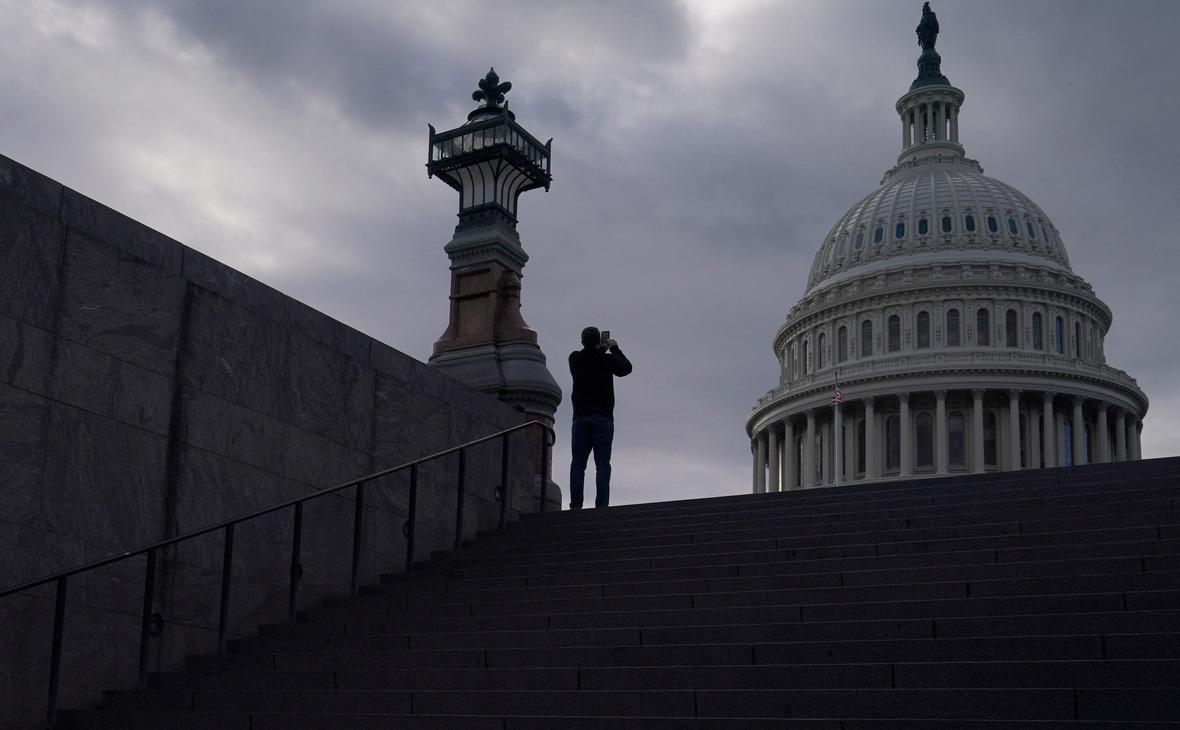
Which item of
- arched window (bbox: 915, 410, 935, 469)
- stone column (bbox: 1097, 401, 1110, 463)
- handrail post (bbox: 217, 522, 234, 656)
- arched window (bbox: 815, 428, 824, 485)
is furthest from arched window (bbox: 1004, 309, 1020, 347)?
handrail post (bbox: 217, 522, 234, 656)

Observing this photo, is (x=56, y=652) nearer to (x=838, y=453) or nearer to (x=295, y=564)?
(x=295, y=564)

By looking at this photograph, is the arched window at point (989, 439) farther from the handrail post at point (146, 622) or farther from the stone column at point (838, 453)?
the handrail post at point (146, 622)

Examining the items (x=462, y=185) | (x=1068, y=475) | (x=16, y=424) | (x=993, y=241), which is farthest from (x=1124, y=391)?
(x=16, y=424)

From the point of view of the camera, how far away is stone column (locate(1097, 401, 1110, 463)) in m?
88.9

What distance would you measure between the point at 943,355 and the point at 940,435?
17.4 feet

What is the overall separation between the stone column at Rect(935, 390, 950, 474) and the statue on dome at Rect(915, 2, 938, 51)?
133 ft

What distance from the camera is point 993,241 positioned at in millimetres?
96688

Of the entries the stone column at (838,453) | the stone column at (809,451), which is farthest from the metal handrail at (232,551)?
the stone column at (809,451)

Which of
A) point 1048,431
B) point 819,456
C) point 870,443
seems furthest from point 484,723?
point 819,456

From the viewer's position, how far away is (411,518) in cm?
1287

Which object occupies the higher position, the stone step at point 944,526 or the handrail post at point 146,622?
the stone step at point 944,526

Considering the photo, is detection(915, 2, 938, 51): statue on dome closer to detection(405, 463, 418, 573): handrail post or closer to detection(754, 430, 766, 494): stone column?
detection(754, 430, 766, 494): stone column

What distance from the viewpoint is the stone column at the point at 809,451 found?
91.8m

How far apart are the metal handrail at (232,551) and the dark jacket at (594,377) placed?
693mm
